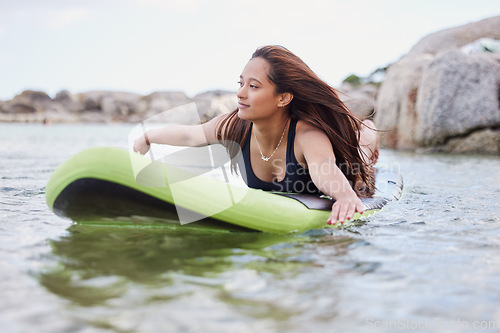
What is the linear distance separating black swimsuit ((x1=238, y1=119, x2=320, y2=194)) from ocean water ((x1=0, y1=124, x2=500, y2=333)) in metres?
0.55

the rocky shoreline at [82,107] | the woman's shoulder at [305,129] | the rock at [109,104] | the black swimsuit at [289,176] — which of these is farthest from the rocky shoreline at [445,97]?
the rock at [109,104]

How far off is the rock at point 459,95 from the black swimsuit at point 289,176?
21.7ft

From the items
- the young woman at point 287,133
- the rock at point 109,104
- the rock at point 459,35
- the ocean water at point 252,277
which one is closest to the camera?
the ocean water at point 252,277

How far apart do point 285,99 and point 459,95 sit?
22.8 ft

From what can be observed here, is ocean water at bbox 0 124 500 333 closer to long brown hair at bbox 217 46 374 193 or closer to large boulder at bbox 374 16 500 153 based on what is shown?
long brown hair at bbox 217 46 374 193

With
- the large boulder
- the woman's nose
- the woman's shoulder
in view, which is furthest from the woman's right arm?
the large boulder

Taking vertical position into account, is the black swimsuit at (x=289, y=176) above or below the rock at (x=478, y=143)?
above

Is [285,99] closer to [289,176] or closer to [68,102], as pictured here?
[289,176]

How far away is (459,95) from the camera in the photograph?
910cm

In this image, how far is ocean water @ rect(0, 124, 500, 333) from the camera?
1607mm

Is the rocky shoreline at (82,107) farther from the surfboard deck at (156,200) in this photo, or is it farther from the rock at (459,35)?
the surfboard deck at (156,200)

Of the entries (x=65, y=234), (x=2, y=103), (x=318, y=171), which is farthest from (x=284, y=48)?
(x=2, y=103)

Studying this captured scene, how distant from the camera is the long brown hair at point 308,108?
324 cm

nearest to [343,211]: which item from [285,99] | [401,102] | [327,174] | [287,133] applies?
[327,174]
